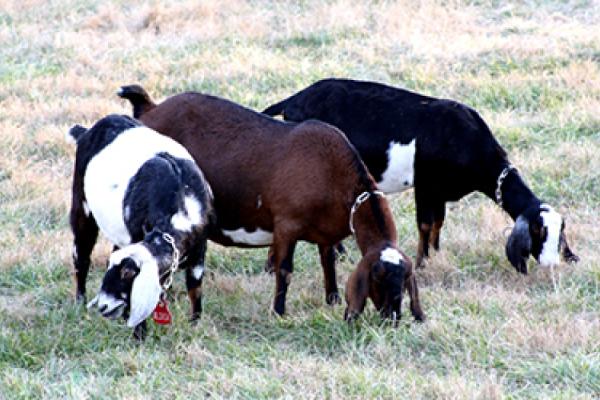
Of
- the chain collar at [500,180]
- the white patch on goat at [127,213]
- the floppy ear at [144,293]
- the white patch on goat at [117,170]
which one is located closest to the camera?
the floppy ear at [144,293]

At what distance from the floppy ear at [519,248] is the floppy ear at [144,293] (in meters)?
2.73

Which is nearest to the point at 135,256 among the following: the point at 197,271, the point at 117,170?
the point at 197,271

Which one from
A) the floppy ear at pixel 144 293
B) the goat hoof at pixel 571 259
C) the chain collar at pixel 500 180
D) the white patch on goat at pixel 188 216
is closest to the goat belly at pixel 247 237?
the white patch on goat at pixel 188 216

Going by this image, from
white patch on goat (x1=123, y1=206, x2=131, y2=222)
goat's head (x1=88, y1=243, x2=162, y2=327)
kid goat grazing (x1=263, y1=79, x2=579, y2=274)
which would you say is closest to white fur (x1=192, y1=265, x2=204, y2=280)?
white patch on goat (x1=123, y1=206, x2=131, y2=222)

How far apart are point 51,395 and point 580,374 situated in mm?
2742

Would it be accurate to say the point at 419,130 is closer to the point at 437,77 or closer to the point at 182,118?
the point at 182,118

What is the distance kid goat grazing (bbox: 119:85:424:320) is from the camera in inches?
255

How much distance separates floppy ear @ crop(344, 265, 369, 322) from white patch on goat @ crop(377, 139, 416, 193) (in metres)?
2.04

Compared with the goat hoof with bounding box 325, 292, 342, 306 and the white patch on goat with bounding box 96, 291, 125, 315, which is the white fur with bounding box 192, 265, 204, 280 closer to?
the white patch on goat with bounding box 96, 291, 125, 315

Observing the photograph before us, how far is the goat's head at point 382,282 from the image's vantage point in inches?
250

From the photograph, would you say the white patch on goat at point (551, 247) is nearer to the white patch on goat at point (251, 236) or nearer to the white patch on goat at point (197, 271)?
the white patch on goat at point (251, 236)

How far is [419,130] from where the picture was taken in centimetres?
828

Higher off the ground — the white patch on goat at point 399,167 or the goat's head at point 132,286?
the goat's head at point 132,286

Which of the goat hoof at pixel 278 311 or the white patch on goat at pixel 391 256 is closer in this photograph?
the white patch on goat at pixel 391 256
